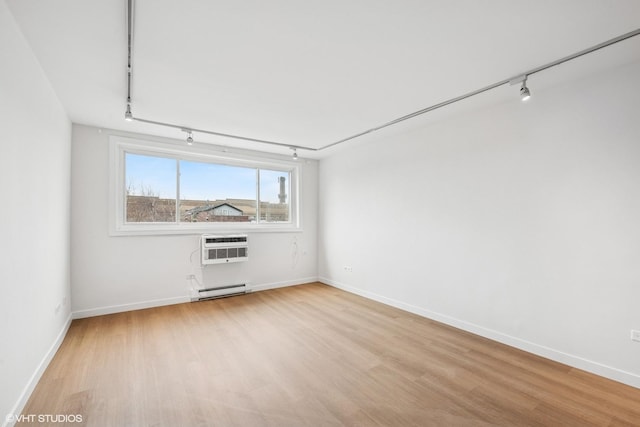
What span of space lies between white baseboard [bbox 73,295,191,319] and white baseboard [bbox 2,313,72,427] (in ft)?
1.75

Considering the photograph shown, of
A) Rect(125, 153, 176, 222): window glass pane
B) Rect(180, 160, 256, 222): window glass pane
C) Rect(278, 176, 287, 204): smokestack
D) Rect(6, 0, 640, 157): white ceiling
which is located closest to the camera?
Rect(6, 0, 640, 157): white ceiling

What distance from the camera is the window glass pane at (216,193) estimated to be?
4672mm

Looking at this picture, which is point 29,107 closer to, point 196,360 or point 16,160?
point 16,160

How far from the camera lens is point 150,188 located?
436 centimetres

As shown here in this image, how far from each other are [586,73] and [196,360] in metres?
4.45

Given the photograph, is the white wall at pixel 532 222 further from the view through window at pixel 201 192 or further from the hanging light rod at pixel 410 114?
the view through window at pixel 201 192

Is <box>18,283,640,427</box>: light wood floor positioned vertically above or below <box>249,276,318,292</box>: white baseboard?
below

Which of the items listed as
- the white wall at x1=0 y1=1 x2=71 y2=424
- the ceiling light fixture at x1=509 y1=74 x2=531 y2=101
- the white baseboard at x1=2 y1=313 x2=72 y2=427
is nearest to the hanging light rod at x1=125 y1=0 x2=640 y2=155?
the ceiling light fixture at x1=509 y1=74 x2=531 y2=101

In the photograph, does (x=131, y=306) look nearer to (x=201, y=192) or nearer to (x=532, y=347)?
(x=201, y=192)

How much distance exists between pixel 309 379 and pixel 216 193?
3.65 meters

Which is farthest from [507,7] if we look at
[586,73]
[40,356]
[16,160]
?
[40,356]

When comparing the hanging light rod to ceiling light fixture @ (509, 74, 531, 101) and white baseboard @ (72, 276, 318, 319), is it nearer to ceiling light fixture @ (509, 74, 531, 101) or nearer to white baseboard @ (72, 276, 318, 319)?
ceiling light fixture @ (509, 74, 531, 101)

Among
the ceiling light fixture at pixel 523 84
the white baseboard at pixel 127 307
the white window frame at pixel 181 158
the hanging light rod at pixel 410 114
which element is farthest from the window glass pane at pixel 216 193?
the ceiling light fixture at pixel 523 84

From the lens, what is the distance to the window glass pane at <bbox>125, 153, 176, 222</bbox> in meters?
4.19
